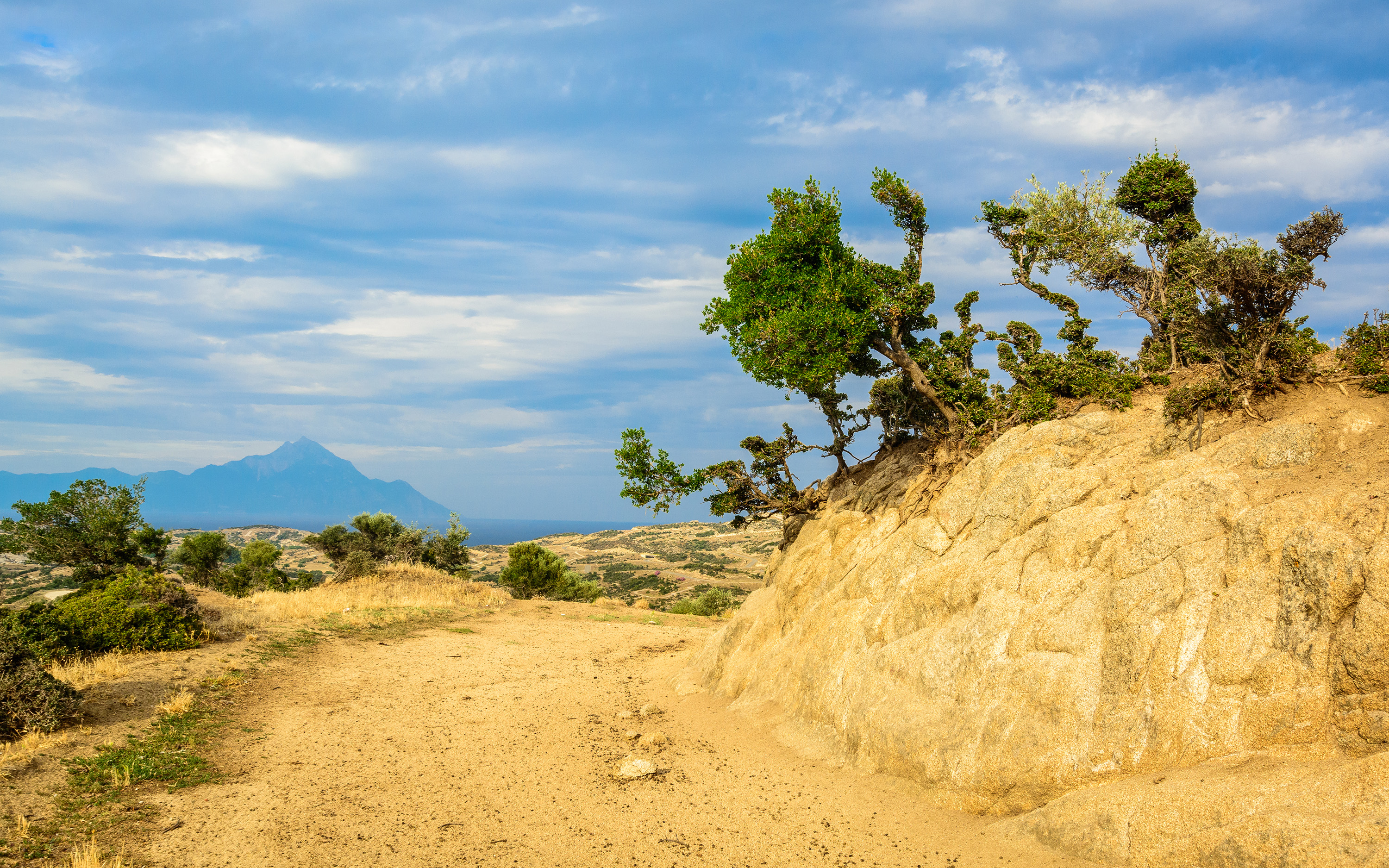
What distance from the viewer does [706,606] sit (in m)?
42.1

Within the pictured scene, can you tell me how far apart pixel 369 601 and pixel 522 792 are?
23339 millimetres

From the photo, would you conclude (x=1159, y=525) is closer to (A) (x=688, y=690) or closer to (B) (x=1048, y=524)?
(B) (x=1048, y=524)

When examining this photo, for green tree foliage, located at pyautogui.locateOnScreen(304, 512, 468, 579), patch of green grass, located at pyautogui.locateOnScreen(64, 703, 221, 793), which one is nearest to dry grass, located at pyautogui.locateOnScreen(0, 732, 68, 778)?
patch of green grass, located at pyautogui.locateOnScreen(64, 703, 221, 793)

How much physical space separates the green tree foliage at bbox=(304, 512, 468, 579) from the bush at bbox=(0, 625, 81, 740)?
97.2ft

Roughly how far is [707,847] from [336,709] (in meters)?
12.2

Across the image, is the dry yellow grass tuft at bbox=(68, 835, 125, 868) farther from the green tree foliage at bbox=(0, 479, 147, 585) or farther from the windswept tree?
the green tree foliage at bbox=(0, 479, 147, 585)

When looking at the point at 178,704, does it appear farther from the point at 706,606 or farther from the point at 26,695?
the point at 706,606

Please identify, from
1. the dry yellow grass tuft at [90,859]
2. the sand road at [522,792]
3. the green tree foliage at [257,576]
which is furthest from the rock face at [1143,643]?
the green tree foliage at [257,576]

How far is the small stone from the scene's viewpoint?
13.7 meters

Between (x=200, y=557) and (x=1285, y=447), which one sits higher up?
(x=1285, y=447)

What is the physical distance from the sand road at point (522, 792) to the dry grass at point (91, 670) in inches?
129

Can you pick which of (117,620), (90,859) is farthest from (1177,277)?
(117,620)

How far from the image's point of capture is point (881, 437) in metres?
19.6

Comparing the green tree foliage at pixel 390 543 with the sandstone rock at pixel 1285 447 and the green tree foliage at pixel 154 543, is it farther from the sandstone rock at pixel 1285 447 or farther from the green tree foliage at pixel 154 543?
the sandstone rock at pixel 1285 447
